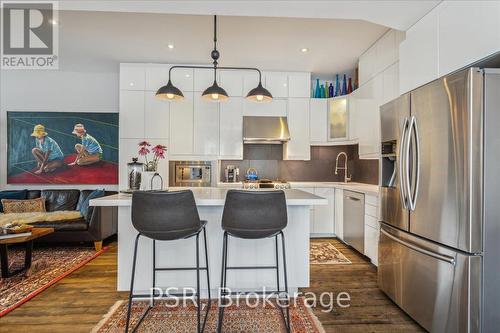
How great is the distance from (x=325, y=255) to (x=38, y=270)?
11.4 ft

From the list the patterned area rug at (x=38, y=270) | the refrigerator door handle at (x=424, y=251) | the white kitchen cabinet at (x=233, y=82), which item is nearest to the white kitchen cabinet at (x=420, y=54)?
the refrigerator door handle at (x=424, y=251)

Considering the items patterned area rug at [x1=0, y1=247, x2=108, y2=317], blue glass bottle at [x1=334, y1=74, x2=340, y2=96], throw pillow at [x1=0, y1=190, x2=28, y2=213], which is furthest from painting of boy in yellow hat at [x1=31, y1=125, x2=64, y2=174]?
blue glass bottle at [x1=334, y1=74, x2=340, y2=96]

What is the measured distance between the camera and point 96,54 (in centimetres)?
412

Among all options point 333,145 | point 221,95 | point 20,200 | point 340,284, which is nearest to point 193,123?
point 221,95

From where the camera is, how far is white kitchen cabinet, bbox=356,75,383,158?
11.7 ft

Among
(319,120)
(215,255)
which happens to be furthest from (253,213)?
(319,120)

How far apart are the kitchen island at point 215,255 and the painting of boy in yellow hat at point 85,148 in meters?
2.87

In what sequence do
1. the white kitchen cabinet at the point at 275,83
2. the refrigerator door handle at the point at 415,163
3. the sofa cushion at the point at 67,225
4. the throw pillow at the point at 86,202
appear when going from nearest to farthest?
the refrigerator door handle at the point at 415,163 → the sofa cushion at the point at 67,225 → the throw pillow at the point at 86,202 → the white kitchen cabinet at the point at 275,83

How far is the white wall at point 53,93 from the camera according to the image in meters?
4.76

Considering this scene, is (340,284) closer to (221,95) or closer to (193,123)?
(221,95)

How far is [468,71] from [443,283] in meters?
1.35

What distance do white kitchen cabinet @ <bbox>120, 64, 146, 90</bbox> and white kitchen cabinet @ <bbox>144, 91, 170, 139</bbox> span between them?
0.19 meters

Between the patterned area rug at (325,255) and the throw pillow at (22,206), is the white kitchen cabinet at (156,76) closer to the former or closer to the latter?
the throw pillow at (22,206)

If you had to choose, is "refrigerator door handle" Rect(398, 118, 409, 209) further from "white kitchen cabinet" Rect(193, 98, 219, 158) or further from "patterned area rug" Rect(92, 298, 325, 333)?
"white kitchen cabinet" Rect(193, 98, 219, 158)
